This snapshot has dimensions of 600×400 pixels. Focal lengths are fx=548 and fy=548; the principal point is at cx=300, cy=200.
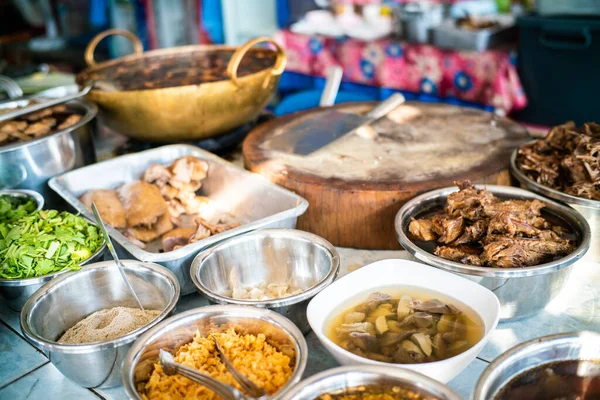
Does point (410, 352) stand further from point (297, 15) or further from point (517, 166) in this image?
point (297, 15)

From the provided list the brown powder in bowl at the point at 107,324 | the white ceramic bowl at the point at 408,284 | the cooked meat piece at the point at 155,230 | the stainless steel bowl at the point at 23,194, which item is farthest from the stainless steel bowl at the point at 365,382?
the stainless steel bowl at the point at 23,194

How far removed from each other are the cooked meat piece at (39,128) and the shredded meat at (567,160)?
2145mm

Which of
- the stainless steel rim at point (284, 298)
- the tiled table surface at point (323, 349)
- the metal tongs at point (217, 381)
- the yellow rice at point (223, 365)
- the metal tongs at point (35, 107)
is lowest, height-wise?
the tiled table surface at point (323, 349)

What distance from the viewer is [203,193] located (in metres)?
2.64

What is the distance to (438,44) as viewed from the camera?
15.9 feet

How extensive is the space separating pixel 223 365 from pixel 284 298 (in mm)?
247

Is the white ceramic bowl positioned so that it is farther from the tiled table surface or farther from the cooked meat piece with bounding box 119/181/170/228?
the cooked meat piece with bounding box 119/181/170/228

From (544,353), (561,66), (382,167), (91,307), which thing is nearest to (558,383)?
(544,353)

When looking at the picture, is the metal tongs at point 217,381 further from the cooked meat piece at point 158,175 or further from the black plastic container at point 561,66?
the black plastic container at point 561,66

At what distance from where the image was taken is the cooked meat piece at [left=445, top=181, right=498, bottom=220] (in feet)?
5.82

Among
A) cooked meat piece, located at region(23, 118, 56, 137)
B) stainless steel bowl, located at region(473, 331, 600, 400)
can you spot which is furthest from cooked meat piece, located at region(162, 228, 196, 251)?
stainless steel bowl, located at region(473, 331, 600, 400)

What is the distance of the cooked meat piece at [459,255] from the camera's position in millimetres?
1647

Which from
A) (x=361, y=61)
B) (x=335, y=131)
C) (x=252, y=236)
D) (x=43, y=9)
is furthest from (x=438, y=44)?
(x=43, y=9)

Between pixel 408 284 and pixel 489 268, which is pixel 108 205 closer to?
pixel 408 284
